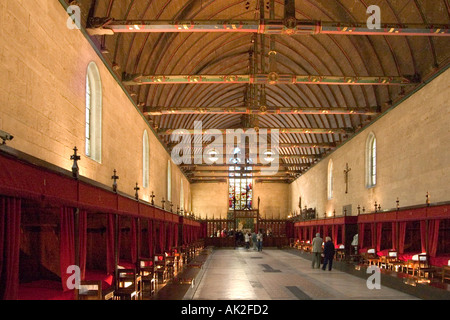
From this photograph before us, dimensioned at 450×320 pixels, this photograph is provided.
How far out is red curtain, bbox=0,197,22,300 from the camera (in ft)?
18.4

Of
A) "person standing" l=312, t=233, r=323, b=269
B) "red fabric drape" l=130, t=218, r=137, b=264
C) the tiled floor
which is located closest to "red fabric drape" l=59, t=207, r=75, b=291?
the tiled floor

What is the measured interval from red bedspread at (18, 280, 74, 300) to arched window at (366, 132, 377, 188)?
1752cm

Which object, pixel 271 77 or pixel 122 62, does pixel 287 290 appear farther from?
pixel 122 62

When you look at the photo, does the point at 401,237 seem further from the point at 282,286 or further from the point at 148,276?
the point at 148,276

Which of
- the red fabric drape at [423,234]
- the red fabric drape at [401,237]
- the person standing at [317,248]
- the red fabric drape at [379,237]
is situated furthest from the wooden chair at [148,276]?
the red fabric drape at [379,237]

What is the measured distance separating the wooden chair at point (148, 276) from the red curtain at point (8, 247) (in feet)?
17.1

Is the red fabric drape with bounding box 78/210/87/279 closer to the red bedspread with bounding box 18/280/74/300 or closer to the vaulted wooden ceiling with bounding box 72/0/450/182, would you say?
the red bedspread with bounding box 18/280/74/300

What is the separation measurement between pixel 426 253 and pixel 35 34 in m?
12.5

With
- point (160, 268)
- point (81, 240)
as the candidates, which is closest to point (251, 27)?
point (81, 240)

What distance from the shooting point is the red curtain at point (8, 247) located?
18.4ft

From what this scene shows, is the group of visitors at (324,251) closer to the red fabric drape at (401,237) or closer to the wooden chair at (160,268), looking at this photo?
the red fabric drape at (401,237)

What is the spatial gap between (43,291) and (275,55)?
13106mm

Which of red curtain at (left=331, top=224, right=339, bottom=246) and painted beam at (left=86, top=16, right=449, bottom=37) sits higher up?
painted beam at (left=86, top=16, right=449, bottom=37)

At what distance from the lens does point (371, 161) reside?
2344cm
